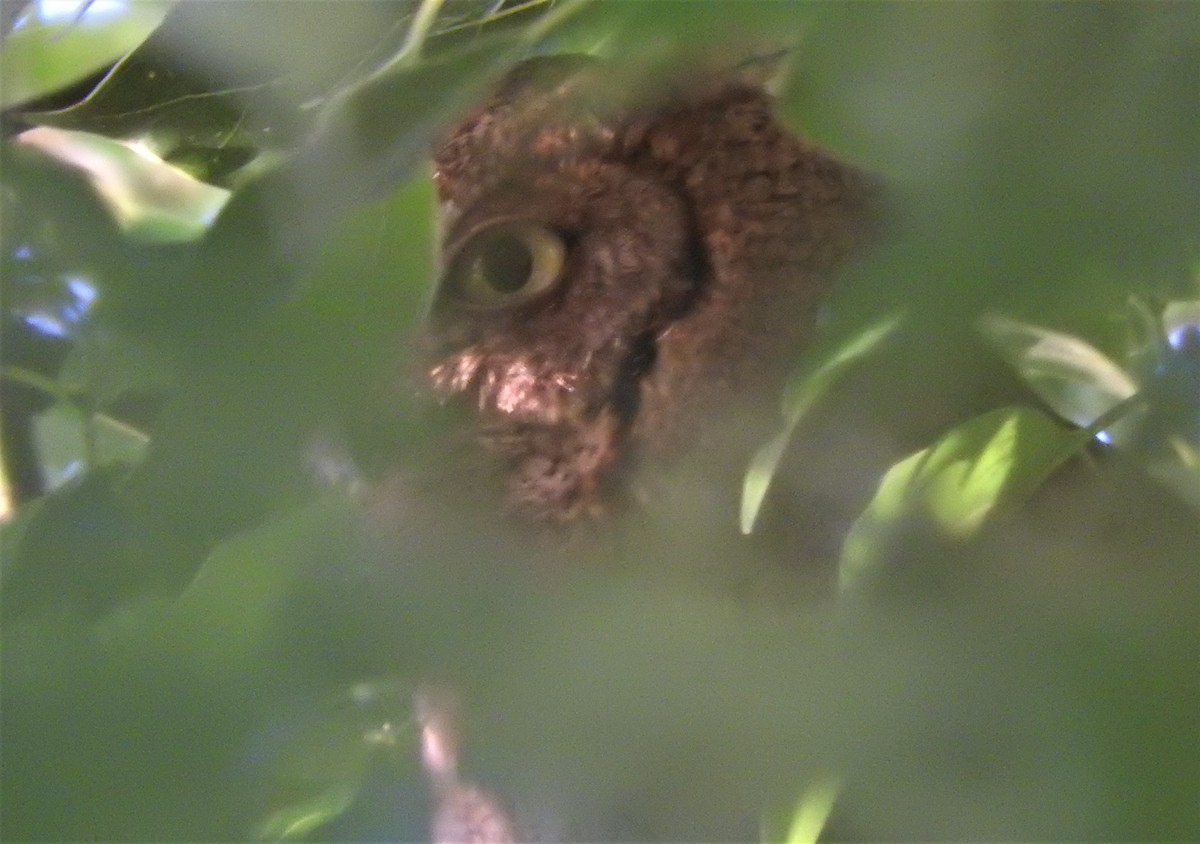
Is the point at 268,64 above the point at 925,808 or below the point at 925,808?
above

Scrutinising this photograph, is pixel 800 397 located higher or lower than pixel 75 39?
lower

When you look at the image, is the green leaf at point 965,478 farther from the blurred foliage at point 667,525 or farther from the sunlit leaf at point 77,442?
the sunlit leaf at point 77,442

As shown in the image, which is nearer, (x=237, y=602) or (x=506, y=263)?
(x=237, y=602)

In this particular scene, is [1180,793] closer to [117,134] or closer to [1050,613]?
[1050,613]

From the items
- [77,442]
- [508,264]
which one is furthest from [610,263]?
[77,442]

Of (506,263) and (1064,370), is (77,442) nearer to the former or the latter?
(506,263)

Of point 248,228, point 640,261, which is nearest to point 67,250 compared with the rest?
point 248,228

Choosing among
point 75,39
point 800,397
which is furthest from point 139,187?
point 800,397
